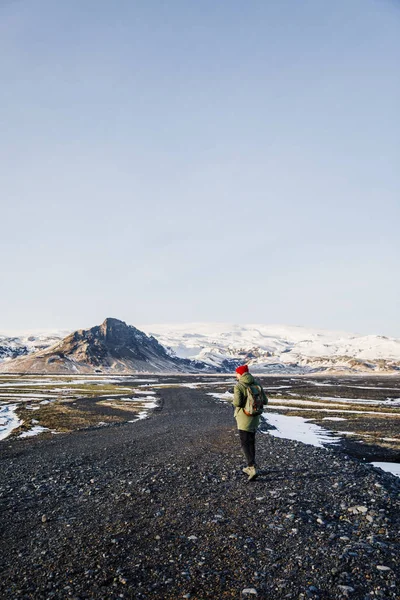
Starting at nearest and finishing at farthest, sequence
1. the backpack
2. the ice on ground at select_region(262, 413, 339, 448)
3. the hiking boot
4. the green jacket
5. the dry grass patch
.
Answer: the backpack < the green jacket < the hiking boot < the ice on ground at select_region(262, 413, 339, 448) < the dry grass patch

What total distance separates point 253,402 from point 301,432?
23169 millimetres

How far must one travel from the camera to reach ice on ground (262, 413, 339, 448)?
30.0 meters

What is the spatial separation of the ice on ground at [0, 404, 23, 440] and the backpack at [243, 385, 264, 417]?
90.3 feet

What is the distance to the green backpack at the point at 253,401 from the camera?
14.7 metres

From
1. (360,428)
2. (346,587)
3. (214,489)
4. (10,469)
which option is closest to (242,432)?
(214,489)

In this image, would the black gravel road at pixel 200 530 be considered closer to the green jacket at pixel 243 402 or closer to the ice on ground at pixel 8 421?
the green jacket at pixel 243 402

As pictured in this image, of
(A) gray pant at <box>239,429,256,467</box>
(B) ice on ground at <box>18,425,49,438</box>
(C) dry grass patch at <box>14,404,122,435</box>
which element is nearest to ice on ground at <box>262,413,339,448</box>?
(A) gray pant at <box>239,429,256,467</box>

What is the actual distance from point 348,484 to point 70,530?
1025 cm

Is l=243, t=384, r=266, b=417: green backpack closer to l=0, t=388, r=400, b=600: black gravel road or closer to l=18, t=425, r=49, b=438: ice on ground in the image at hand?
l=0, t=388, r=400, b=600: black gravel road

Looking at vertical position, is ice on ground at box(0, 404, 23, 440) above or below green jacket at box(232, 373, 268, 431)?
below

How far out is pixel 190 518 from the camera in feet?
37.8

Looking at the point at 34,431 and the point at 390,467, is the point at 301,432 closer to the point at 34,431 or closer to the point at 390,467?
the point at 390,467

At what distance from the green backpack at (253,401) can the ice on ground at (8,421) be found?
27.5 meters

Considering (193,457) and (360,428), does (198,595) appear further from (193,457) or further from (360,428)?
(360,428)
